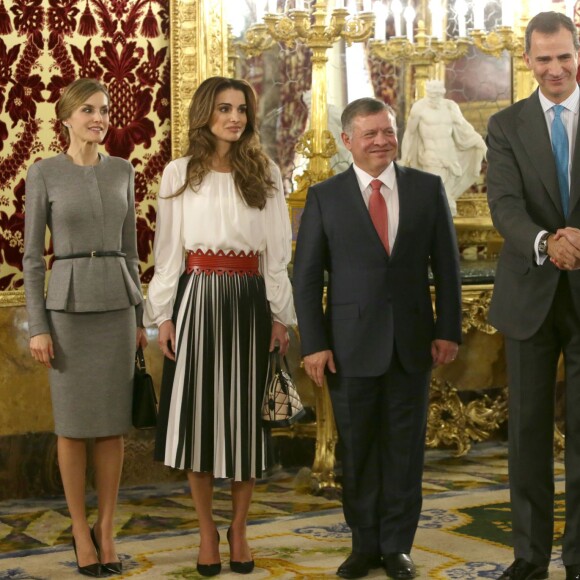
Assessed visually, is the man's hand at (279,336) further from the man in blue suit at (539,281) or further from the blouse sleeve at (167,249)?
the man in blue suit at (539,281)

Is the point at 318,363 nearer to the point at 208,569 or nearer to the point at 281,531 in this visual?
the point at 208,569

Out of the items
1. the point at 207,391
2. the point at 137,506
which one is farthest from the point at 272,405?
the point at 137,506

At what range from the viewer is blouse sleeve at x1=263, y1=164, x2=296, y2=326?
162 inches

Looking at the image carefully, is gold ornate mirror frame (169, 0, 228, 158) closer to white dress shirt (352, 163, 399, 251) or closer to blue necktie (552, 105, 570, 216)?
white dress shirt (352, 163, 399, 251)

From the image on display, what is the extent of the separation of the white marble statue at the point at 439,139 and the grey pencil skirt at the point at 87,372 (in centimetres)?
246

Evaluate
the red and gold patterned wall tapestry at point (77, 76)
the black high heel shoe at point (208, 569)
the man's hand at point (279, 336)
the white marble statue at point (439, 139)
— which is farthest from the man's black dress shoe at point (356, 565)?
the white marble statue at point (439, 139)

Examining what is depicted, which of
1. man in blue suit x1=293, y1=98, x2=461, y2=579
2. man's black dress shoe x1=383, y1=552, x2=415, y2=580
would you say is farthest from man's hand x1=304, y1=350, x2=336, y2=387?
man's black dress shoe x1=383, y1=552, x2=415, y2=580

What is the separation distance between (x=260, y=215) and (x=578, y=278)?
1.10 metres

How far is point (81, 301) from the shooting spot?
4.05 m

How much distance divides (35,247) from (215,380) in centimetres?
74

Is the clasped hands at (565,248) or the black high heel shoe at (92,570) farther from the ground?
the clasped hands at (565,248)

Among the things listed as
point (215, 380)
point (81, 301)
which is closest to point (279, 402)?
point (215, 380)

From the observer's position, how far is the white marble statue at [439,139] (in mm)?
6121

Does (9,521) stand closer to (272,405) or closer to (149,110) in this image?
(272,405)
